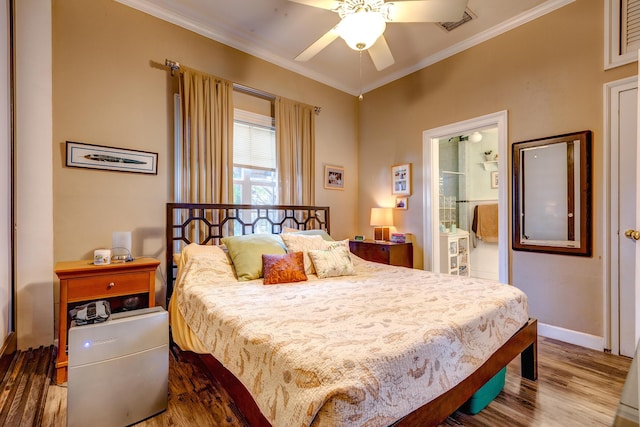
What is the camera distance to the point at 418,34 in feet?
10.1

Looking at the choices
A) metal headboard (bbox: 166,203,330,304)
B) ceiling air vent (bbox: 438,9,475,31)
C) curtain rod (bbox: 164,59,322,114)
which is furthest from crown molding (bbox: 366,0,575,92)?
metal headboard (bbox: 166,203,330,304)

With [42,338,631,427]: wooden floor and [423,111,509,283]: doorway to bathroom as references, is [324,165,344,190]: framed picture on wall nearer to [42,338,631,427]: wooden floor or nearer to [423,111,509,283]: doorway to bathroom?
[423,111,509,283]: doorway to bathroom

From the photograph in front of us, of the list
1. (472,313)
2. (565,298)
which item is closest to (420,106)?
(565,298)

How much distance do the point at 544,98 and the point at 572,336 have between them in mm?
2170

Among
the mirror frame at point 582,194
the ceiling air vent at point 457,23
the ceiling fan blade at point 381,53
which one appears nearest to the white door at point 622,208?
the mirror frame at point 582,194

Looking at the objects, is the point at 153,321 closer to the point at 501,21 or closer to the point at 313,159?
the point at 313,159

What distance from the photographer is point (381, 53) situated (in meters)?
2.39

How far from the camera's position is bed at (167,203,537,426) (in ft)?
2.98

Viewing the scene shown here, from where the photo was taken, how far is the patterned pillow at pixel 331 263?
237cm

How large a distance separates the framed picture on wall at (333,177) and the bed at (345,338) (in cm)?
180

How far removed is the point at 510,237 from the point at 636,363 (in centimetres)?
236

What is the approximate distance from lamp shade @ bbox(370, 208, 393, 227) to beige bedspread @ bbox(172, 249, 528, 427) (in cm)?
184

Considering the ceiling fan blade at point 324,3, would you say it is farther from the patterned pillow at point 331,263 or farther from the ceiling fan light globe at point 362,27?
the patterned pillow at point 331,263

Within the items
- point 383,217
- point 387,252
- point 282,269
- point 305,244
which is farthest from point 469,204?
point 282,269
